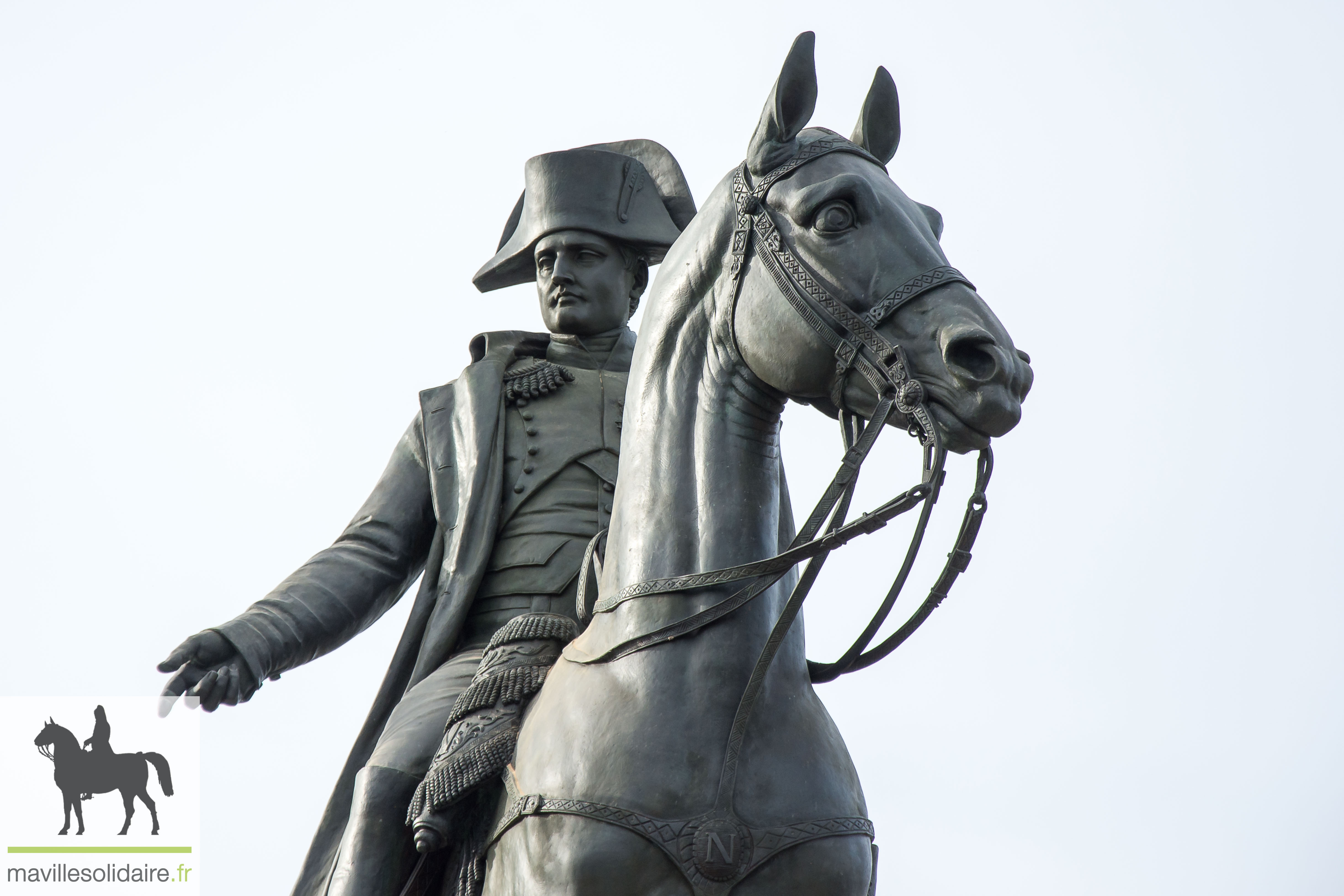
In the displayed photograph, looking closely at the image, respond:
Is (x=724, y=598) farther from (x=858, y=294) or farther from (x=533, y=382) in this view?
(x=533, y=382)

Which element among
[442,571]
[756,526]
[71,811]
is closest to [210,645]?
[442,571]

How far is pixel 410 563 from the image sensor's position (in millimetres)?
7953

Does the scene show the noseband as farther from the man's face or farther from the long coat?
the man's face

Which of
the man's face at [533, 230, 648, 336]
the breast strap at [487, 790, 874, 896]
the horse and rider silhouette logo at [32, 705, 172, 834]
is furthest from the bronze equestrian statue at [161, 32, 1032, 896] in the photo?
the horse and rider silhouette logo at [32, 705, 172, 834]

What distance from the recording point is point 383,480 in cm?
805

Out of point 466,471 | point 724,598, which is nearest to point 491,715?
point 724,598

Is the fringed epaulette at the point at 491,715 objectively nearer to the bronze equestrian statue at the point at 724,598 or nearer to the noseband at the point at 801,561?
the bronze equestrian statue at the point at 724,598

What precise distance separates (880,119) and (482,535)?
7.99ft

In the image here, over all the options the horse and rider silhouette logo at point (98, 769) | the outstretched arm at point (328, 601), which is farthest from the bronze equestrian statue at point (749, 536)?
the horse and rider silhouette logo at point (98, 769)

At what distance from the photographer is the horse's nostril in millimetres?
5203

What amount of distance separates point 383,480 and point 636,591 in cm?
272

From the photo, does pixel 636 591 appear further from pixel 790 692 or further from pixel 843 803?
pixel 843 803

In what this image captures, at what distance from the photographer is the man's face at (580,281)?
809 centimetres

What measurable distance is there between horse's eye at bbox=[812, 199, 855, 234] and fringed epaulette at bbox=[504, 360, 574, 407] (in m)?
2.58
